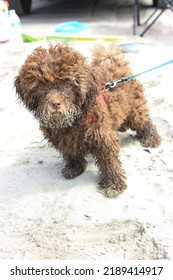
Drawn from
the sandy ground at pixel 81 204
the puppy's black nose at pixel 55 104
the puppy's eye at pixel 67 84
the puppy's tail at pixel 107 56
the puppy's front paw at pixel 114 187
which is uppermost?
the puppy's eye at pixel 67 84

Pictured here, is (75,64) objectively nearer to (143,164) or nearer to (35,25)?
(143,164)

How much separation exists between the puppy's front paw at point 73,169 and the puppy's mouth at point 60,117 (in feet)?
2.08

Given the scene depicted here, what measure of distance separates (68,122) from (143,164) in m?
0.99

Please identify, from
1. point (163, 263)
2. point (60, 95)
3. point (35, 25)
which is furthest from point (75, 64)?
point (35, 25)

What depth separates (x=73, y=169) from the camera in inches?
Answer: 133

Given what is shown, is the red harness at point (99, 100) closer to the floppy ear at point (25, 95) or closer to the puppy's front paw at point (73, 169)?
the floppy ear at point (25, 95)

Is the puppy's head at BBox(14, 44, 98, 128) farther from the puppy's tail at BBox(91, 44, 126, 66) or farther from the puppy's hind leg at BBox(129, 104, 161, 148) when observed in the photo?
the puppy's hind leg at BBox(129, 104, 161, 148)

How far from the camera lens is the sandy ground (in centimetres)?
265

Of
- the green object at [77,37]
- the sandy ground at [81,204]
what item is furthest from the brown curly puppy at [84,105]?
the green object at [77,37]

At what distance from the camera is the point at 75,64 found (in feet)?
8.43

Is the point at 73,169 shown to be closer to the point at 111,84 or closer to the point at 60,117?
the point at 111,84

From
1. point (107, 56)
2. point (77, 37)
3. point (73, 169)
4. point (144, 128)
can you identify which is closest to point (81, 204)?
point (73, 169)

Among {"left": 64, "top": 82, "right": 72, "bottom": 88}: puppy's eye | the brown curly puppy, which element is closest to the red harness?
the brown curly puppy

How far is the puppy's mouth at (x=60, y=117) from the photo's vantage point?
2536mm
